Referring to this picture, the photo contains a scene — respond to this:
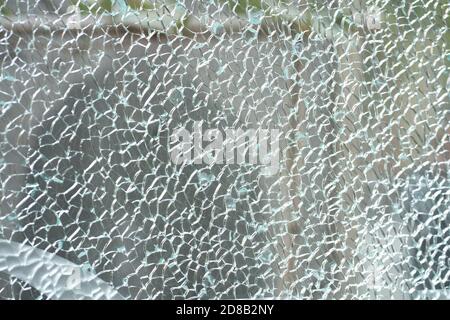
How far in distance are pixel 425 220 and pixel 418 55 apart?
0.23 m

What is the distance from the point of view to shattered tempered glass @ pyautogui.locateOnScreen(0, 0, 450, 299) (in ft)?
2.13

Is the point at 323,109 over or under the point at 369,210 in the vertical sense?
over

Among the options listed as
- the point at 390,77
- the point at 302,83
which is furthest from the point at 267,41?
the point at 390,77

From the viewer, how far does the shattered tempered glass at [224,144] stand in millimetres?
648

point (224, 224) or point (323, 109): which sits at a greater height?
point (323, 109)

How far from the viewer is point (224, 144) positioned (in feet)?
2.29

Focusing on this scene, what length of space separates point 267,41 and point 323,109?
0.12 m

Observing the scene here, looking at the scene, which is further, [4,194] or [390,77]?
[390,77]

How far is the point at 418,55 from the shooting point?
75 cm

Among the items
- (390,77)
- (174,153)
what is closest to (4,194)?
(174,153)

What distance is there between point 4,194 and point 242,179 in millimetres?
292

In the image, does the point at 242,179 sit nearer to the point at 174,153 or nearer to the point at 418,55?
the point at 174,153

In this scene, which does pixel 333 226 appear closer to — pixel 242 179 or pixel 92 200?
pixel 242 179
